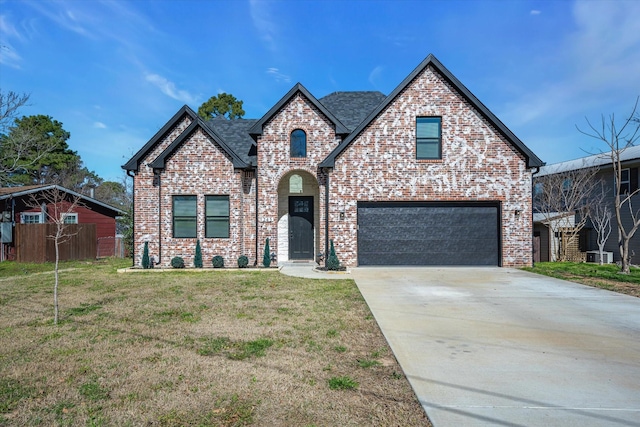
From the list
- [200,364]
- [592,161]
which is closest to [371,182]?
[200,364]

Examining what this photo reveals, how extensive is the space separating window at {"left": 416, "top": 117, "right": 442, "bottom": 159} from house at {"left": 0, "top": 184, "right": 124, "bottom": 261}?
14433mm

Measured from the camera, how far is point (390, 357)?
473cm

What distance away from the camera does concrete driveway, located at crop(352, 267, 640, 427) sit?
11.1ft

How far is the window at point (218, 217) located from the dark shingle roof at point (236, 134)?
184 centimetres

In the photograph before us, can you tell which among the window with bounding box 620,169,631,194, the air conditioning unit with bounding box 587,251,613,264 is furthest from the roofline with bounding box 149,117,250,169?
the window with bounding box 620,169,631,194

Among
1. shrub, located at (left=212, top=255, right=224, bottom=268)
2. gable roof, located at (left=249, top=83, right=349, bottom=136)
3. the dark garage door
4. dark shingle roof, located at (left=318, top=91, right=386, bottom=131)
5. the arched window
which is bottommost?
shrub, located at (left=212, top=255, right=224, bottom=268)

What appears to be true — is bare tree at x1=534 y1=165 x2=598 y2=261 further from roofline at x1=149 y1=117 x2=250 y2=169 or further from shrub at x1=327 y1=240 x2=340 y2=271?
roofline at x1=149 y1=117 x2=250 y2=169

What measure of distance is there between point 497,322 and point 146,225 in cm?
1258

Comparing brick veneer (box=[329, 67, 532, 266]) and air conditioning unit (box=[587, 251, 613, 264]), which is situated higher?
A: brick veneer (box=[329, 67, 532, 266])

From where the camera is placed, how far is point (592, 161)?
22922 millimetres

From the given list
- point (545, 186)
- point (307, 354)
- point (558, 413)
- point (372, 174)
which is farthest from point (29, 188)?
point (545, 186)

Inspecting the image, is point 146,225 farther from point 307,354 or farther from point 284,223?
point 307,354

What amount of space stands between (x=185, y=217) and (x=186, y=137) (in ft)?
9.86

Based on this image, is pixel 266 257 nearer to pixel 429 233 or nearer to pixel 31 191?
pixel 429 233
